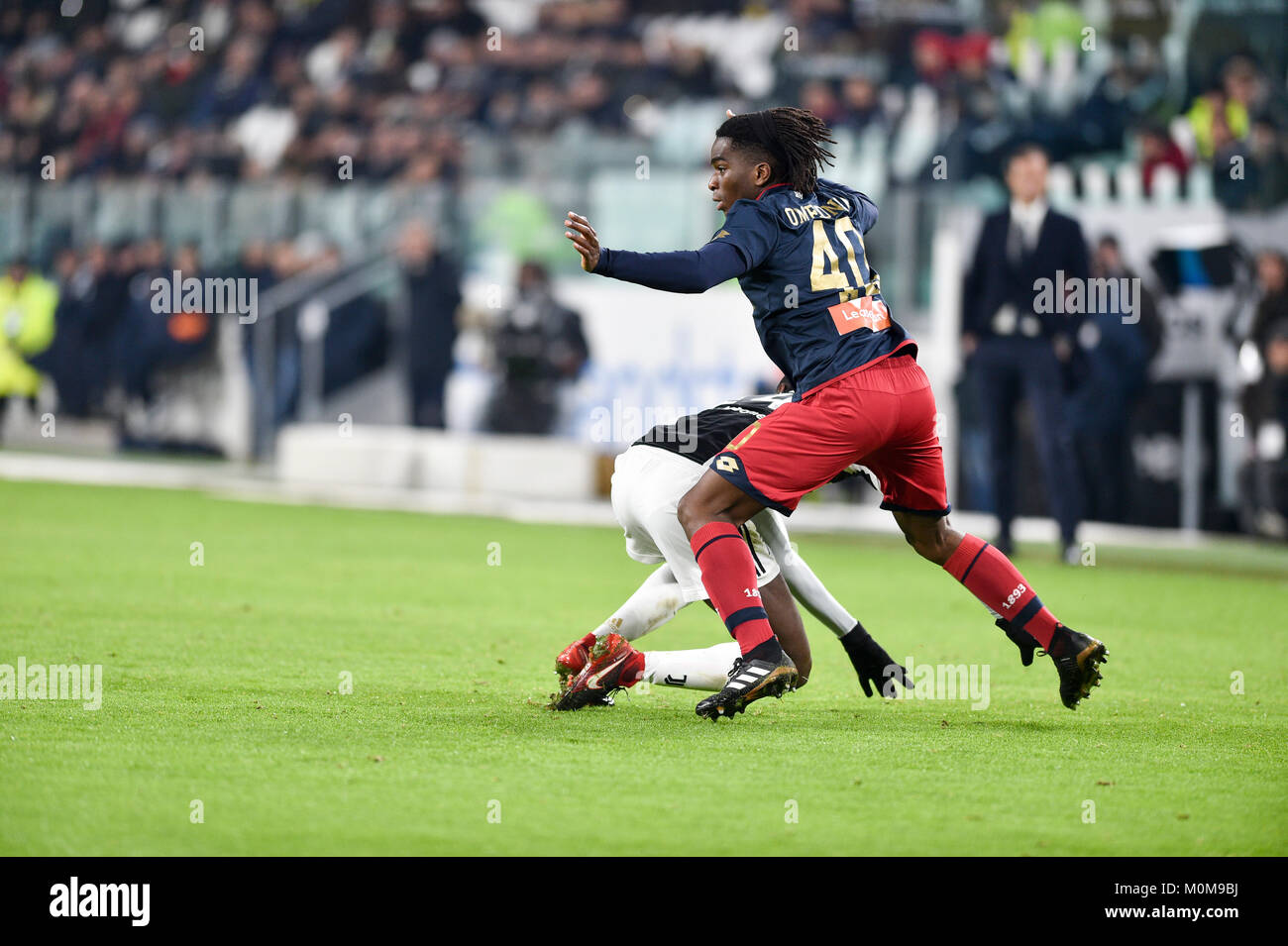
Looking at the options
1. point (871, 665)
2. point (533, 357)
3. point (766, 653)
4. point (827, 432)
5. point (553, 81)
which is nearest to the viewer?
point (766, 653)

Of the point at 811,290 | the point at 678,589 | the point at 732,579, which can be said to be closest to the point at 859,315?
the point at 811,290

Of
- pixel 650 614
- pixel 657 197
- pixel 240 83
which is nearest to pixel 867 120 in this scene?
pixel 657 197

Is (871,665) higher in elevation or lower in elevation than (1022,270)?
lower

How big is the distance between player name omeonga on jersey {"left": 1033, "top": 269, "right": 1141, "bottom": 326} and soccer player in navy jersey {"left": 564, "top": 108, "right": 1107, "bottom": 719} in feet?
19.0

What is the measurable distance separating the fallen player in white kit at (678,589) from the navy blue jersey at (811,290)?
0.35 meters

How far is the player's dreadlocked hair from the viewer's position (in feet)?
19.7

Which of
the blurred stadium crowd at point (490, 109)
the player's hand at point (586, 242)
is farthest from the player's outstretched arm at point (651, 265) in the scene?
the blurred stadium crowd at point (490, 109)

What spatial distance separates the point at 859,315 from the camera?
5.98 m

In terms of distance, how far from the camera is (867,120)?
57.1 feet

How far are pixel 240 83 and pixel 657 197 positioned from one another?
32.1ft

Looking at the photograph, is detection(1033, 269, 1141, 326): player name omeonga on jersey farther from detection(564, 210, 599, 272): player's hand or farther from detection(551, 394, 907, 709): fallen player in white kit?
detection(564, 210, 599, 272): player's hand

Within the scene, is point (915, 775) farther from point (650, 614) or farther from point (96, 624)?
point (96, 624)

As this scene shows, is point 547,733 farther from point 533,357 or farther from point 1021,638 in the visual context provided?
point 533,357

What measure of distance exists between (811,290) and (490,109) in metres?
16.9
